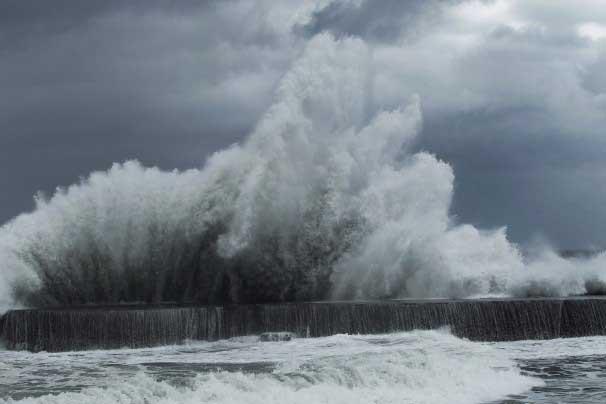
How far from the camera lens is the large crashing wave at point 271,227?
70.9ft

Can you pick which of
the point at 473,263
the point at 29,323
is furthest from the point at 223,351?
the point at 473,263

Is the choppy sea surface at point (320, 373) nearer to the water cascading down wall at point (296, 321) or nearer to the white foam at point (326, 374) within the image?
the white foam at point (326, 374)

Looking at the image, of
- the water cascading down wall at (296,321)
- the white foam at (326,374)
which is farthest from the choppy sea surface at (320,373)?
the water cascading down wall at (296,321)

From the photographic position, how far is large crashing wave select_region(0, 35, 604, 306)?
21.6m

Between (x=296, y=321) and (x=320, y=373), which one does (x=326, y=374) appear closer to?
(x=320, y=373)

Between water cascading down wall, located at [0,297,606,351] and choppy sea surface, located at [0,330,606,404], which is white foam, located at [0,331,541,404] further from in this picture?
water cascading down wall, located at [0,297,606,351]

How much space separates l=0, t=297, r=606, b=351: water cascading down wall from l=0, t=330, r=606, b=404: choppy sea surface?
1.37 ft

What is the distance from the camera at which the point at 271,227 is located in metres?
21.8

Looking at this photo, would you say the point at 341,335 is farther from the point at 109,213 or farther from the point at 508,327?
the point at 109,213

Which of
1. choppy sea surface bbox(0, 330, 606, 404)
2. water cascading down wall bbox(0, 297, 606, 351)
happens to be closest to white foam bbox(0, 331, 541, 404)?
choppy sea surface bbox(0, 330, 606, 404)

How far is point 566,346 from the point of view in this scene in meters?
17.1

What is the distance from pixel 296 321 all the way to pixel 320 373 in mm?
5249

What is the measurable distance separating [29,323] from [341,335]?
20.7 ft

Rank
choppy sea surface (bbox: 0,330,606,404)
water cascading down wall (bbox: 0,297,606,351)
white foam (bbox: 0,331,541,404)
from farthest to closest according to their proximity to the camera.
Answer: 1. water cascading down wall (bbox: 0,297,606,351)
2. choppy sea surface (bbox: 0,330,606,404)
3. white foam (bbox: 0,331,541,404)
